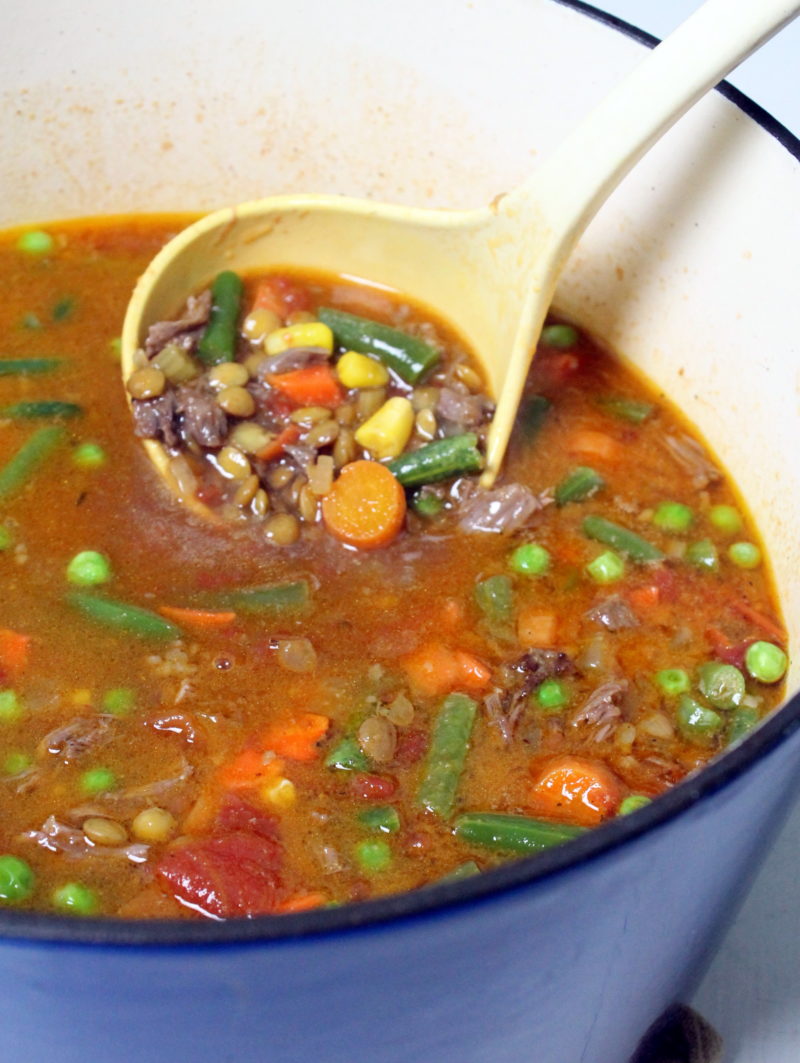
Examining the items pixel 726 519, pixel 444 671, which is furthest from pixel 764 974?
pixel 726 519

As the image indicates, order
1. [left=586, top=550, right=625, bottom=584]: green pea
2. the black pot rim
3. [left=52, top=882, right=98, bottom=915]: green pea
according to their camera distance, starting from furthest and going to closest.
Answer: [left=586, top=550, right=625, bottom=584]: green pea < [left=52, top=882, right=98, bottom=915]: green pea < the black pot rim

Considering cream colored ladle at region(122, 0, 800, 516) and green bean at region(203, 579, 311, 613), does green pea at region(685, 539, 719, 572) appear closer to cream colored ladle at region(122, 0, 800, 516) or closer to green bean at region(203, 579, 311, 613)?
cream colored ladle at region(122, 0, 800, 516)

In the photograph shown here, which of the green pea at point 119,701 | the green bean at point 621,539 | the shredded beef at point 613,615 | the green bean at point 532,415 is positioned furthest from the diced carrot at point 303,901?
the green bean at point 532,415

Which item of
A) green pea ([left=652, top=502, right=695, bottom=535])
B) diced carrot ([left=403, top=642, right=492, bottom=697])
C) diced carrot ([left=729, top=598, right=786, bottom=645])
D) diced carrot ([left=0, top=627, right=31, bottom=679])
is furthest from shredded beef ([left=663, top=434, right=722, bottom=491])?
diced carrot ([left=0, top=627, right=31, bottom=679])

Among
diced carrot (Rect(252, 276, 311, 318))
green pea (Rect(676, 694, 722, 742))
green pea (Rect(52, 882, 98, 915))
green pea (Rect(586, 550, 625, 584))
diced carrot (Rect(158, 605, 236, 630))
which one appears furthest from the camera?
diced carrot (Rect(252, 276, 311, 318))

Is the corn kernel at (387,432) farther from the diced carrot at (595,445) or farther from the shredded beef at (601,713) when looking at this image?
the shredded beef at (601,713)

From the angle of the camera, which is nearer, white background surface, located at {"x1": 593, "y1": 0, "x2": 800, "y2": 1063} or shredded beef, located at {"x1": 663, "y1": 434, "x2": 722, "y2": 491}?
white background surface, located at {"x1": 593, "y1": 0, "x2": 800, "y2": 1063}

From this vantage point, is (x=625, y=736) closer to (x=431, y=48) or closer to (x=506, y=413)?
(x=506, y=413)

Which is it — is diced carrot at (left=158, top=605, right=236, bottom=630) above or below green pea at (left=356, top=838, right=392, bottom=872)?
below
